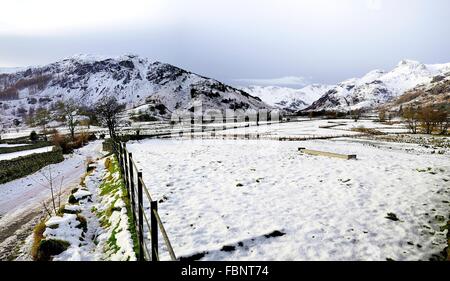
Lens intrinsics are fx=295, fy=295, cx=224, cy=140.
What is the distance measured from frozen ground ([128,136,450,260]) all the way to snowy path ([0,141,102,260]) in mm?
6955

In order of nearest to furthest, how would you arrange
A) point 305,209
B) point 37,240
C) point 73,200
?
point 37,240 < point 305,209 < point 73,200

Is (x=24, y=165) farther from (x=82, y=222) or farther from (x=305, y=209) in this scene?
(x=305, y=209)

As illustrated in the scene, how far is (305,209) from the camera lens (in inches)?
476

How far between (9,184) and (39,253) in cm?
2293

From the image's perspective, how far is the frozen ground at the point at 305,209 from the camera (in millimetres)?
8984

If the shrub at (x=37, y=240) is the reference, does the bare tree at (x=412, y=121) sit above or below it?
above

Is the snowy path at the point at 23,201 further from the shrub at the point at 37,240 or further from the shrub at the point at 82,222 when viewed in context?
the shrub at the point at 82,222

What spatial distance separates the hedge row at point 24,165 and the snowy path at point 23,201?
1416 mm

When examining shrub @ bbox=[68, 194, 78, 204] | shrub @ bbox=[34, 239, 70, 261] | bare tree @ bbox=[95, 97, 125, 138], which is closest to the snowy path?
shrub @ bbox=[68, 194, 78, 204]

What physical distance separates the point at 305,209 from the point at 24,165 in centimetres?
3791

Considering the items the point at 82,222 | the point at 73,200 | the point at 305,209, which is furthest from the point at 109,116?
the point at 305,209

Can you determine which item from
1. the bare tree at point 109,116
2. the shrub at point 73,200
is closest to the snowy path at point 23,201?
the shrub at point 73,200

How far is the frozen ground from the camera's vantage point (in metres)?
8.98

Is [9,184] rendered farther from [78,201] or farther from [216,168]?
[216,168]
